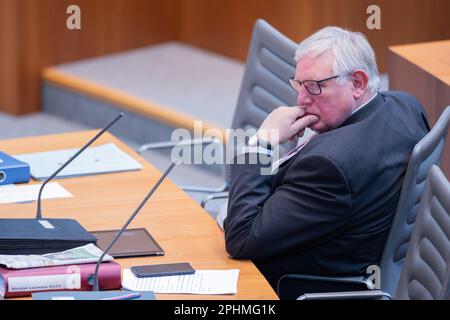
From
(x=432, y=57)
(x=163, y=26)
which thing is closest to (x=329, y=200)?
(x=432, y=57)

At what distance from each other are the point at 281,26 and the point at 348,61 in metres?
2.98

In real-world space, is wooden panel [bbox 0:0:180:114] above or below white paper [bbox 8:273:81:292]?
below

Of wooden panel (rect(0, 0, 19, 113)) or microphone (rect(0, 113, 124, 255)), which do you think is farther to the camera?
wooden panel (rect(0, 0, 19, 113))

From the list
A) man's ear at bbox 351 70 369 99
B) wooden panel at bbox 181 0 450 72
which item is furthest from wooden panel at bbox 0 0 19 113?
man's ear at bbox 351 70 369 99

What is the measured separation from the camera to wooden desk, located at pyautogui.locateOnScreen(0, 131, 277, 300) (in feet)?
8.71

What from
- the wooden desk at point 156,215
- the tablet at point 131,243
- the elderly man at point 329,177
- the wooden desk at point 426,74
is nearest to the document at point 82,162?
the wooden desk at point 156,215

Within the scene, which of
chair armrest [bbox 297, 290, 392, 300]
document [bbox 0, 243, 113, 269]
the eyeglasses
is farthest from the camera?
the eyeglasses

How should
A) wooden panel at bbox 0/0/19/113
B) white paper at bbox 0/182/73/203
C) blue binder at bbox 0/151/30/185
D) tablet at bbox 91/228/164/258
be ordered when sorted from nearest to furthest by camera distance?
tablet at bbox 91/228/164/258 → white paper at bbox 0/182/73/203 → blue binder at bbox 0/151/30/185 → wooden panel at bbox 0/0/19/113

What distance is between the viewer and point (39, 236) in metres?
2.56

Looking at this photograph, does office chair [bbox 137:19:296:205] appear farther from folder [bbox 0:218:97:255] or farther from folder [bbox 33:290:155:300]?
folder [bbox 33:290:155:300]

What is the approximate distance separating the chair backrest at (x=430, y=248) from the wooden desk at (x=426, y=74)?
Answer: 1192 mm

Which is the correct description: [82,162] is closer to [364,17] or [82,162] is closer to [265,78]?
[265,78]

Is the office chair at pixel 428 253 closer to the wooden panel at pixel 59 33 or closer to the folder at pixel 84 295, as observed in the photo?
the folder at pixel 84 295

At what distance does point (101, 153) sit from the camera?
11.4 feet
